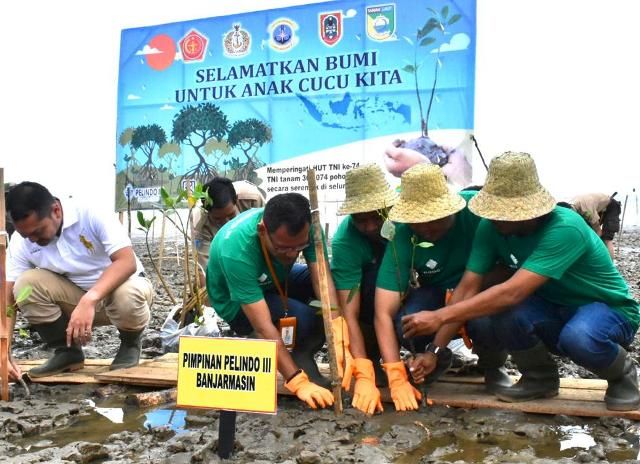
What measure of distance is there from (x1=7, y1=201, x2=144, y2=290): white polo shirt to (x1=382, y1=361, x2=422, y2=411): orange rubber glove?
160 cm

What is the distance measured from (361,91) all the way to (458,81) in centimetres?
101

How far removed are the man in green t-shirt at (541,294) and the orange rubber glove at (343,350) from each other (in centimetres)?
33

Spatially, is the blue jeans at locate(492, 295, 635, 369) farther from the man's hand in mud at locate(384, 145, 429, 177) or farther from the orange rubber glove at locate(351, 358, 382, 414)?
the man's hand in mud at locate(384, 145, 429, 177)

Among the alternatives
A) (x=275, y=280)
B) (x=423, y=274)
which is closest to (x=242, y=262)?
(x=275, y=280)

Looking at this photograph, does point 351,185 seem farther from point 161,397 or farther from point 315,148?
point 315,148

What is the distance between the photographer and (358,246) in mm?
3104

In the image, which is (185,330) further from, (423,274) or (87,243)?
(423,274)

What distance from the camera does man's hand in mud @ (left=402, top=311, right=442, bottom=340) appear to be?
2744 mm

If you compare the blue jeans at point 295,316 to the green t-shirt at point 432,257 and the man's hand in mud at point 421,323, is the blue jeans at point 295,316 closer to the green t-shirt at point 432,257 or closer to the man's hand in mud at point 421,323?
the green t-shirt at point 432,257

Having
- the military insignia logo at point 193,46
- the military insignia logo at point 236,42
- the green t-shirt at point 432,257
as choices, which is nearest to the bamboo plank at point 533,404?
the green t-shirt at point 432,257

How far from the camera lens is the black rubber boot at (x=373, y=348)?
3236 mm

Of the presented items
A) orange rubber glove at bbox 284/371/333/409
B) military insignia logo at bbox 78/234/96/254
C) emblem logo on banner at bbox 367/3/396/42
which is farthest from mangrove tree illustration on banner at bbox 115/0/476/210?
orange rubber glove at bbox 284/371/333/409

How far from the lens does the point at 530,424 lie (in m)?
2.57

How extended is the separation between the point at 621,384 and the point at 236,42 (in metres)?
5.91
